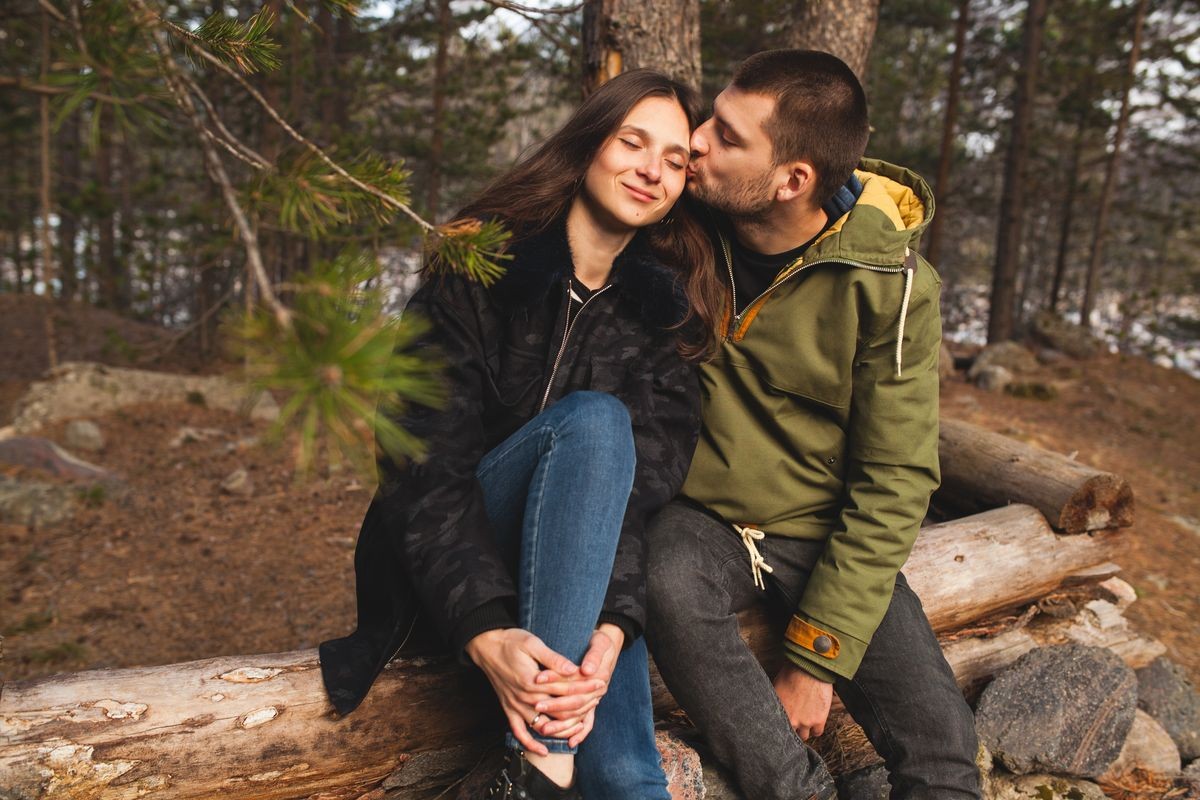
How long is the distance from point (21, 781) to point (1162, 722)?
3605mm

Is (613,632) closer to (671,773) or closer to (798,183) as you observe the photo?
(671,773)

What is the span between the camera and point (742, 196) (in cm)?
219

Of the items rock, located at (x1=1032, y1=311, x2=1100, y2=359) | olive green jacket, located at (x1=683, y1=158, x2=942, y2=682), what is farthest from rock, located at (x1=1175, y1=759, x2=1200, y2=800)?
rock, located at (x1=1032, y1=311, x2=1100, y2=359)

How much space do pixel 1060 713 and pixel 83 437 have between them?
20.5 feet

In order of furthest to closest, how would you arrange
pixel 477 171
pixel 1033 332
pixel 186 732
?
pixel 1033 332, pixel 477 171, pixel 186 732

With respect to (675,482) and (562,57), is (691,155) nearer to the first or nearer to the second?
(675,482)

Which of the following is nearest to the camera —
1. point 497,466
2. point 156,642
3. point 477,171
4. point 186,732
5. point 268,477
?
point 186,732

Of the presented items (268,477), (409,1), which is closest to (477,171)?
(409,1)

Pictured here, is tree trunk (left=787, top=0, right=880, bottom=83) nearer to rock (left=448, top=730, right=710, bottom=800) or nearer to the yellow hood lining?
the yellow hood lining

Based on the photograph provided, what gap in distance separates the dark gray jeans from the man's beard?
864 mm

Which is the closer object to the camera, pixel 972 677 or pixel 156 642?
pixel 972 677

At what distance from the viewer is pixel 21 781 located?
Result: 1.68 m

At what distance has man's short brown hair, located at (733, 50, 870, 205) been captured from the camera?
7.02ft

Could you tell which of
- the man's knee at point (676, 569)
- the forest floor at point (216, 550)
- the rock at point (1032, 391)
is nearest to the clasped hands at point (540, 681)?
the man's knee at point (676, 569)
